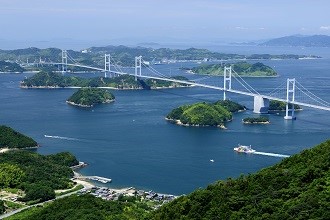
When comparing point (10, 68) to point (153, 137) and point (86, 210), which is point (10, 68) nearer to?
point (153, 137)

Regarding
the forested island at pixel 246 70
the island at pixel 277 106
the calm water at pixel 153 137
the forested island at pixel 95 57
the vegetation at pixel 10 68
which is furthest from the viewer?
the forested island at pixel 95 57

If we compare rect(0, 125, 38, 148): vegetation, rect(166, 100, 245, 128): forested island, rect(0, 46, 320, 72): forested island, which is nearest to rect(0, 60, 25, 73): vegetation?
rect(0, 46, 320, 72): forested island

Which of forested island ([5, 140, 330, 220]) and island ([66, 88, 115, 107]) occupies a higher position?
forested island ([5, 140, 330, 220])

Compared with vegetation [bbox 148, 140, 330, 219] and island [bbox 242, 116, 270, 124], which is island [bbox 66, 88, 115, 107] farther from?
vegetation [bbox 148, 140, 330, 219]

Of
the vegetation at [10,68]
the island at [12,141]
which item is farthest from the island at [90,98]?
the vegetation at [10,68]

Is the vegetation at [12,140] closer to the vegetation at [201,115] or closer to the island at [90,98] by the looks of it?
the vegetation at [201,115]

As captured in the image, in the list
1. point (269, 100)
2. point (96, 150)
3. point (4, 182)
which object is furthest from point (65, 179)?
point (269, 100)
